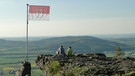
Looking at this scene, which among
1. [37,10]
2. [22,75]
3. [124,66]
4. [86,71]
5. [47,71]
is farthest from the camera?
[37,10]

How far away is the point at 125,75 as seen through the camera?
30.6m

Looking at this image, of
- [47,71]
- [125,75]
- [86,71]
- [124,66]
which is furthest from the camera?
[47,71]

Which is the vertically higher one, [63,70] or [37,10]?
[37,10]

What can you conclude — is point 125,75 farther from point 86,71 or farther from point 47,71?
point 47,71

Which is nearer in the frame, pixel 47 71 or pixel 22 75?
pixel 47 71

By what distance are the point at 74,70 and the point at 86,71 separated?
154 centimetres

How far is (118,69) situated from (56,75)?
696 cm

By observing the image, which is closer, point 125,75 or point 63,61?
point 125,75

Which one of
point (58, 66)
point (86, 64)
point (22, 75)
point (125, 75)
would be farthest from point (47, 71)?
point (125, 75)

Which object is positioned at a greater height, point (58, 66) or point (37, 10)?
point (37, 10)

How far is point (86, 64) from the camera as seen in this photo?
37.1 meters

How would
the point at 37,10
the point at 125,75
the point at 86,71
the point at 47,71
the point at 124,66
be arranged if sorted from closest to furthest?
the point at 125,75 < the point at 86,71 < the point at 124,66 < the point at 47,71 < the point at 37,10

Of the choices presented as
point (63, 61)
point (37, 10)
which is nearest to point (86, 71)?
point (63, 61)

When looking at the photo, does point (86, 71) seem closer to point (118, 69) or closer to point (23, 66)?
point (118, 69)
